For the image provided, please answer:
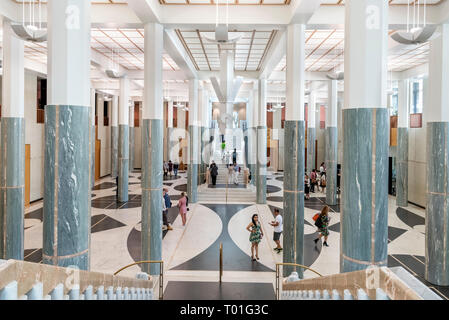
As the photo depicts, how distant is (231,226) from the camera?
43.4 feet

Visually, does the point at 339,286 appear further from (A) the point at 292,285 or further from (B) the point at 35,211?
(B) the point at 35,211

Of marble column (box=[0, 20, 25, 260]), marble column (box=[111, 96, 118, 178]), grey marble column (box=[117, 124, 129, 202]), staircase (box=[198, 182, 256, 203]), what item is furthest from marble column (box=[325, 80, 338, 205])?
marble column (box=[111, 96, 118, 178])

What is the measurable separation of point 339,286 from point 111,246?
909 cm

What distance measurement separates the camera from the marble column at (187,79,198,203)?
701 inches

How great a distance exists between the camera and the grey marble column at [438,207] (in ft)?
27.1

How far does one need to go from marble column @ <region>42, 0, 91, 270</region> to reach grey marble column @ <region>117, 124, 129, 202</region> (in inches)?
541

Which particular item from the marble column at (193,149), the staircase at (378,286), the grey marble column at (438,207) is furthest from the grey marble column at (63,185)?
the marble column at (193,149)

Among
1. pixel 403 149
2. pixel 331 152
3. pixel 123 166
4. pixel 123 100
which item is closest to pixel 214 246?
pixel 123 166

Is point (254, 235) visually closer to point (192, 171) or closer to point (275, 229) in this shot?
point (275, 229)

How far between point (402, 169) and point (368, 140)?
50.2ft

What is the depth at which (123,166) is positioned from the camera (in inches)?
724

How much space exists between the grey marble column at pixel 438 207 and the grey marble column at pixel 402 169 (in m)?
9.88

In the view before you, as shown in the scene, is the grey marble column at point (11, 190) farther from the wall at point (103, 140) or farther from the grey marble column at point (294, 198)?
the wall at point (103, 140)

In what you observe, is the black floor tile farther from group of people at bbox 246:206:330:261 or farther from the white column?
the white column
